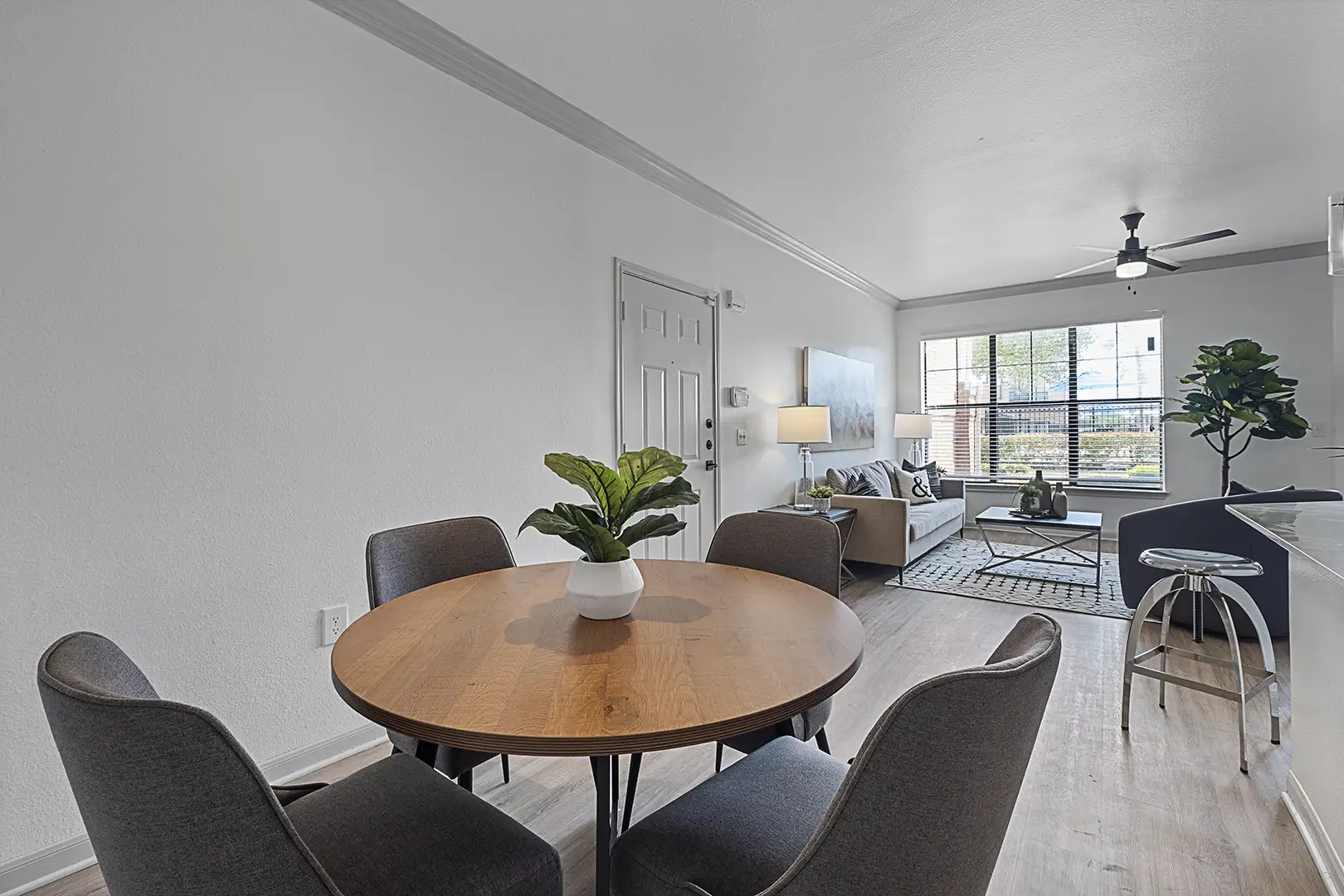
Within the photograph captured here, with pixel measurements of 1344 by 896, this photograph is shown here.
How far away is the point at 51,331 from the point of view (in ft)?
5.18

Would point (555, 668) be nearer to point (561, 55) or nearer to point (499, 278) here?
point (499, 278)

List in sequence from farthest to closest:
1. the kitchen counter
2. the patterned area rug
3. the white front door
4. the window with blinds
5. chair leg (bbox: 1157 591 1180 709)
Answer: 1. the window with blinds
2. the patterned area rug
3. the white front door
4. chair leg (bbox: 1157 591 1180 709)
5. the kitchen counter

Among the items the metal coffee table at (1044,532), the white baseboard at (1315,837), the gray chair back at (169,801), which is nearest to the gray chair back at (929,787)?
the gray chair back at (169,801)

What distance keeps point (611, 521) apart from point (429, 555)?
0.76 meters

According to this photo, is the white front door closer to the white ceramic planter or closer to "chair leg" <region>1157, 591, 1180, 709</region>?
the white ceramic planter

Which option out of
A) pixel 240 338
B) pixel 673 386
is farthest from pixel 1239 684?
pixel 240 338

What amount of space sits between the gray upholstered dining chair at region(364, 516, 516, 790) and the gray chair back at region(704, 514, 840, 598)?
69 cm

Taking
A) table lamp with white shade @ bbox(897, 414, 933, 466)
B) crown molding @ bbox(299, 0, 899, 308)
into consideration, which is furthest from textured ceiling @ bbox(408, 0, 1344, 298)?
table lamp with white shade @ bbox(897, 414, 933, 466)

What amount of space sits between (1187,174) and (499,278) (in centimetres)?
401

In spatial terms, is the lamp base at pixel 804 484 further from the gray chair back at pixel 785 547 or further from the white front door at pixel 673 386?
the gray chair back at pixel 785 547

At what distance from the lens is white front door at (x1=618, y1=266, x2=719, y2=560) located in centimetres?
339

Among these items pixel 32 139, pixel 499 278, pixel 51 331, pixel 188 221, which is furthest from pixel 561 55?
pixel 51 331

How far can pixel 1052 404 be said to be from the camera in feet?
21.5

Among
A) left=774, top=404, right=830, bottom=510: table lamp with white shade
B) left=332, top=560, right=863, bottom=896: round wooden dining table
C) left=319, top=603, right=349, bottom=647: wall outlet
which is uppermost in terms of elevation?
left=774, top=404, right=830, bottom=510: table lamp with white shade
